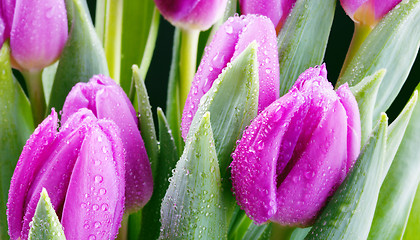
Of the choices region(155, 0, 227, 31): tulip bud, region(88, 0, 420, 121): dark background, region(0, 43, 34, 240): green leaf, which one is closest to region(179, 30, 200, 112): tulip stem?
region(155, 0, 227, 31): tulip bud

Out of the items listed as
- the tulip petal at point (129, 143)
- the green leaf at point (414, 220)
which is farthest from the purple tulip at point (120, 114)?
the green leaf at point (414, 220)

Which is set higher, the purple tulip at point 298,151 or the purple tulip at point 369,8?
the purple tulip at point 369,8

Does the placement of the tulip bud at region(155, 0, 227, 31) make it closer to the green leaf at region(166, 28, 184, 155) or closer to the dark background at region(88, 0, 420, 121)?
the green leaf at region(166, 28, 184, 155)

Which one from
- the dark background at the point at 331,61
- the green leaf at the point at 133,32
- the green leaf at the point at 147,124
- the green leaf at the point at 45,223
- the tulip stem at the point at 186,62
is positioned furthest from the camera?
the dark background at the point at 331,61

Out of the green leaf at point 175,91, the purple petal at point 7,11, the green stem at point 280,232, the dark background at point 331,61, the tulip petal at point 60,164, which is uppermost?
the purple petal at point 7,11

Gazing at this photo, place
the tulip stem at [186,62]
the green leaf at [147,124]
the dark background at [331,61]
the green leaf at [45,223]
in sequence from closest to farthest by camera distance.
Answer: the green leaf at [45,223] → the green leaf at [147,124] → the tulip stem at [186,62] → the dark background at [331,61]

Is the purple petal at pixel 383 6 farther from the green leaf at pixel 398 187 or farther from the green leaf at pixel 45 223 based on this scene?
the green leaf at pixel 45 223
